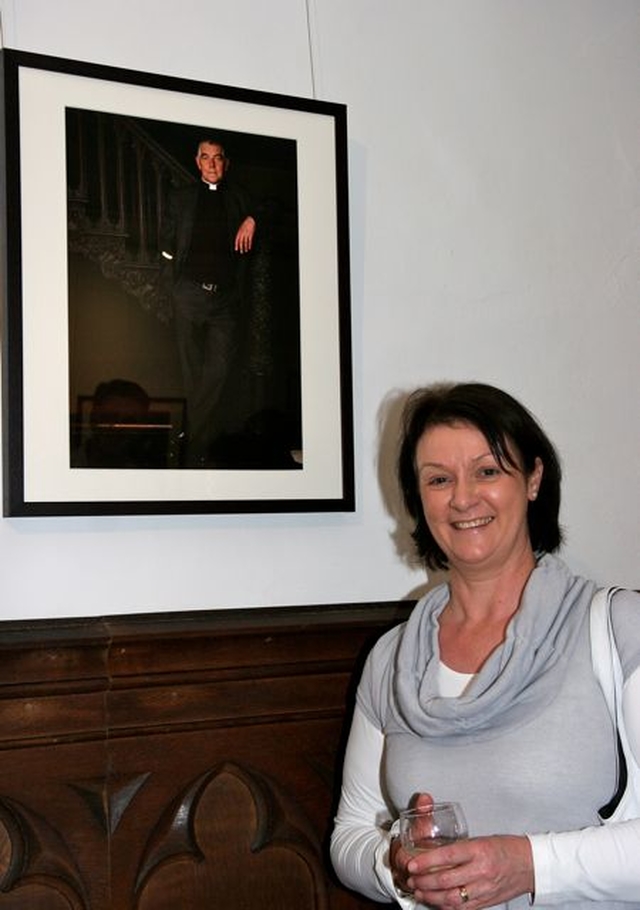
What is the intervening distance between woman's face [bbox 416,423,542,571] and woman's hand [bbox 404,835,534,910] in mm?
483

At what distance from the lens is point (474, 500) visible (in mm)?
1950

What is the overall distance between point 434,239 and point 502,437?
2.30ft

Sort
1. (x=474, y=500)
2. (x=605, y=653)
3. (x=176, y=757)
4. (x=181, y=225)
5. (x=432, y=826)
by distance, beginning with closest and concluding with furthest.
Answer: (x=432, y=826), (x=605, y=653), (x=474, y=500), (x=176, y=757), (x=181, y=225)

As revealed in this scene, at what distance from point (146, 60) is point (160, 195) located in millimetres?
285

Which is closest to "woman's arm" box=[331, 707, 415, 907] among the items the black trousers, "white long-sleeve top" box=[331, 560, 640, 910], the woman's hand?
"white long-sleeve top" box=[331, 560, 640, 910]

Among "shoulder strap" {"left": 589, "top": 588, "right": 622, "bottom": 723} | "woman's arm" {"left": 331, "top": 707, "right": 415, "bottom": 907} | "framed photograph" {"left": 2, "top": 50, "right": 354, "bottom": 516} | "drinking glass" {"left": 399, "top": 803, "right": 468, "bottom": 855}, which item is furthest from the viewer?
"framed photograph" {"left": 2, "top": 50, "right": 354, "bottom": 516}

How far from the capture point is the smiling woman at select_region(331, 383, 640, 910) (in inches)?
66.0

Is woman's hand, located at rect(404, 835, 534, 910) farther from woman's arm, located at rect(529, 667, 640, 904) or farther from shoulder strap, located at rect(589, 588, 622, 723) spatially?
shoulder strap, located at rect(589, 588, 622, 723)

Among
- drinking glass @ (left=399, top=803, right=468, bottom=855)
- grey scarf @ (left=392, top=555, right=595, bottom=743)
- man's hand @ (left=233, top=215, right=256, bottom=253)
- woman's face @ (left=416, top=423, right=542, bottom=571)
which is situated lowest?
drinking glass @ (left=399, top=803, right=468, bottom=855)

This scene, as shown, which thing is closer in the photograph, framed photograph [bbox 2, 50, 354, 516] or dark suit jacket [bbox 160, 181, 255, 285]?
framed photograph [bbox 2, 50, 354, 516]

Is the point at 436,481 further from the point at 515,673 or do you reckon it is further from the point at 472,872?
the point at 472,872

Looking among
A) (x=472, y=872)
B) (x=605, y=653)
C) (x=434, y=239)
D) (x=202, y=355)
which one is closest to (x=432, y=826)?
(x=472, y=872)

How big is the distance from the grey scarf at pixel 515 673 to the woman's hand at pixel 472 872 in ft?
0.62

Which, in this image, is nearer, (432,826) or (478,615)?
(432,826)
